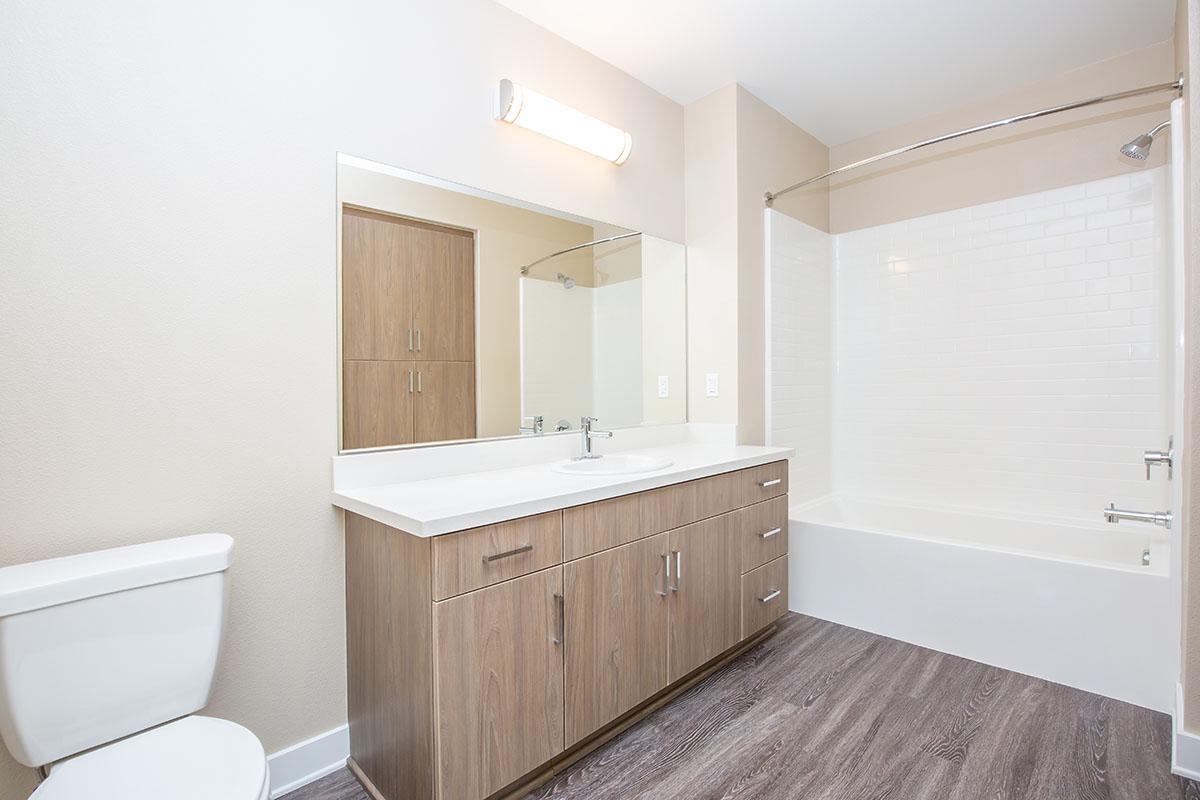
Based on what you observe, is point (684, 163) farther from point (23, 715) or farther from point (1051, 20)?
point (23, 715)

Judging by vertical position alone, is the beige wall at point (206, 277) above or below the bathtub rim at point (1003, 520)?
above

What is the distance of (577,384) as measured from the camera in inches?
95.8

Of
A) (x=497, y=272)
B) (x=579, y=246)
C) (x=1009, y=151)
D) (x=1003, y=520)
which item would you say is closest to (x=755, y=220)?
(x=579, y=246)

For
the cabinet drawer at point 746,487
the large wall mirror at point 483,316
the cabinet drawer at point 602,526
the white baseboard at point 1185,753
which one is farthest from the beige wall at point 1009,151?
the cabinet drawer at point 602,526

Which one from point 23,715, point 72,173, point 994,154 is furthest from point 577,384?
point 994,154

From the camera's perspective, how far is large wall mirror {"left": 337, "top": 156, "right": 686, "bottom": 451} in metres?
1.78

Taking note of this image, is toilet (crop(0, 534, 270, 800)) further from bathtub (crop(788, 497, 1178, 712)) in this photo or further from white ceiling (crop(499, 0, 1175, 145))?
bathtub (crop(788, 497, 1178, 712))

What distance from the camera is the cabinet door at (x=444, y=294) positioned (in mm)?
1912

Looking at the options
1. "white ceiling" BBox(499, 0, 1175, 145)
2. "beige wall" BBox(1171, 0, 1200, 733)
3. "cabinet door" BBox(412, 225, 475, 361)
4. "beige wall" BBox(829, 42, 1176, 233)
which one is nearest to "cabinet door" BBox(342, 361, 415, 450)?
"cabinet door" BBox(412, 225, 475, 361)

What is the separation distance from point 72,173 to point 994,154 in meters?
3.78

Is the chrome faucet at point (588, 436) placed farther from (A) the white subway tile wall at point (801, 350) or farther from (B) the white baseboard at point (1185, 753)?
(B) the white baseboard at point (1185, 753)

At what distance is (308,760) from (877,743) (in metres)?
1.76

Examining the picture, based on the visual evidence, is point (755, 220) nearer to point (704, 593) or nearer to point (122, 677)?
point (704, 593)

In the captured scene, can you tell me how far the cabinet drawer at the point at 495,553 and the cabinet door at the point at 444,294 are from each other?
75 centimetres
